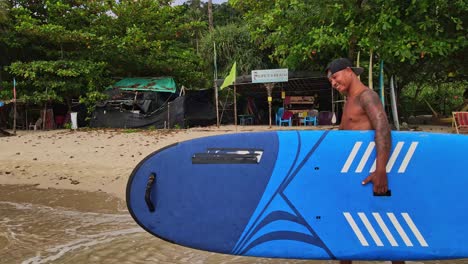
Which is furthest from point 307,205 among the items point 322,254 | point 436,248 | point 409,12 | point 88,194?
→ point 409,12

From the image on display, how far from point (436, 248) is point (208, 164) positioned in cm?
163

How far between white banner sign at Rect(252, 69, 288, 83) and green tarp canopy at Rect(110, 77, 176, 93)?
149 inches

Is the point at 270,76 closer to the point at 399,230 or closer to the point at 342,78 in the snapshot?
the point at 342,78

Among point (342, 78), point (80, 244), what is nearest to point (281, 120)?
point (80, 244)

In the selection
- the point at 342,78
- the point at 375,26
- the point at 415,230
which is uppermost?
the point at 375,26

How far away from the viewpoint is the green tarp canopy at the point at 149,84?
1675cm

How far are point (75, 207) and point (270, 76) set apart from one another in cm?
915

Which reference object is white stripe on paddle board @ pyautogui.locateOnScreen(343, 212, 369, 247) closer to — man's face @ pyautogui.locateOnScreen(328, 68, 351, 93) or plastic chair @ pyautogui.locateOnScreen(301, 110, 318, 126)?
man's face @ pyautogui.locateOnScreen(328, 68, 351, 93)

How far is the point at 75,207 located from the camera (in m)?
6.42

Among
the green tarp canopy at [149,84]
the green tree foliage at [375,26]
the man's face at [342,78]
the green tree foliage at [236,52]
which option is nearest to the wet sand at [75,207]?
the man's face at [342,78]

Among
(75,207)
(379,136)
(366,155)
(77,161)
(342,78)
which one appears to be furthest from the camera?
(77,161)

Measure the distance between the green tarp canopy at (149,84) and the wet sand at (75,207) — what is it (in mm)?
5000

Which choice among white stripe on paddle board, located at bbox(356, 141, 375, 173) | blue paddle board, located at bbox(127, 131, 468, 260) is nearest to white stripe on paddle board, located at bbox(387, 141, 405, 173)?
blue paddle board, located at bbox(127, 131, 468, 260)

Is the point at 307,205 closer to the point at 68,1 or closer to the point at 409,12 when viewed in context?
the point at 409,12
